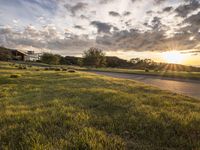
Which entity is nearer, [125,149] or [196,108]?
[125,149]

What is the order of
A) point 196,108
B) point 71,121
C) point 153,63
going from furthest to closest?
point 153,63, point 196,108, point 71,121

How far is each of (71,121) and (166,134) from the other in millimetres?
2549

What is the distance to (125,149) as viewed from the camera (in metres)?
3.88

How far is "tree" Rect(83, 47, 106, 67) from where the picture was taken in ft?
225

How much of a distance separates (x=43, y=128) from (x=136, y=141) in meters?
2.35

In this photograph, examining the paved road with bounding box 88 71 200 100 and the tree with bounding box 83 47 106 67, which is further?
the tree with bounding box 83 47 106 67

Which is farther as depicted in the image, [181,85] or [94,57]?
[94,57]

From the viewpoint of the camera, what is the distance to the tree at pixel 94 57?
2697 inches

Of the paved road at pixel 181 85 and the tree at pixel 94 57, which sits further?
the tree at pixel 94 57

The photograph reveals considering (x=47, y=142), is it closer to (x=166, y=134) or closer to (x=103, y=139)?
(x=103, y=139)

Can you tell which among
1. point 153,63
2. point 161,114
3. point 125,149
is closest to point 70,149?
point 125,149

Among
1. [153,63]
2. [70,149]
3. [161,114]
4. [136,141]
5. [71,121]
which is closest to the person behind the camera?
[70,149]

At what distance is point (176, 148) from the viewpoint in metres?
4.04

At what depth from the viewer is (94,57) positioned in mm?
68250
